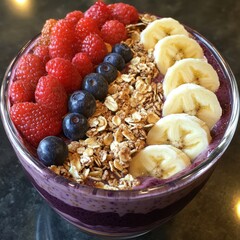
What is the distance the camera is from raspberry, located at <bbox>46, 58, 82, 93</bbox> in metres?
0.95

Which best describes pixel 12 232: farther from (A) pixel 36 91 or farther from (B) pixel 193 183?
(B) pixel 193 183

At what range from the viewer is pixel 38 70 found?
39.1 inches

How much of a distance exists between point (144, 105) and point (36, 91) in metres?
0.23

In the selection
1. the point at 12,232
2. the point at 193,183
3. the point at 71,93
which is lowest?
the point at 12,232

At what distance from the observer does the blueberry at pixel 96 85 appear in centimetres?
96

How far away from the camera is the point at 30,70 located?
38.9 inches

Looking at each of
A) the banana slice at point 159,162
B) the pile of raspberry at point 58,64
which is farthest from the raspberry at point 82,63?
the banana slice at point 159,162

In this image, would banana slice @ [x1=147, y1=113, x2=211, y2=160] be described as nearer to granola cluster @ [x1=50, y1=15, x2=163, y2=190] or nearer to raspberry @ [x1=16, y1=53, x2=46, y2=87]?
granola cluster @ [x1=50, y1=15, x2=163, y2=190]

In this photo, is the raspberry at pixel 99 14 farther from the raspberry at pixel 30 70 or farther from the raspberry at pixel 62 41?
the raspberry at pixel 30 70

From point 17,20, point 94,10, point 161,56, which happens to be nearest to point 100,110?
point 161,56

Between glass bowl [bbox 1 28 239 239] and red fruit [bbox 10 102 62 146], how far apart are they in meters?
0.02

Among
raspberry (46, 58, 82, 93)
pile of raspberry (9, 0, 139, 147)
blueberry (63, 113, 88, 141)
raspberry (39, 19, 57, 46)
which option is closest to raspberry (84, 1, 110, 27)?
pile of raspberry (9, 0, 139, 147)

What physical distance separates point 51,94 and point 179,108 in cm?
27

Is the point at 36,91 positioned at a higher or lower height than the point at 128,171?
higher
